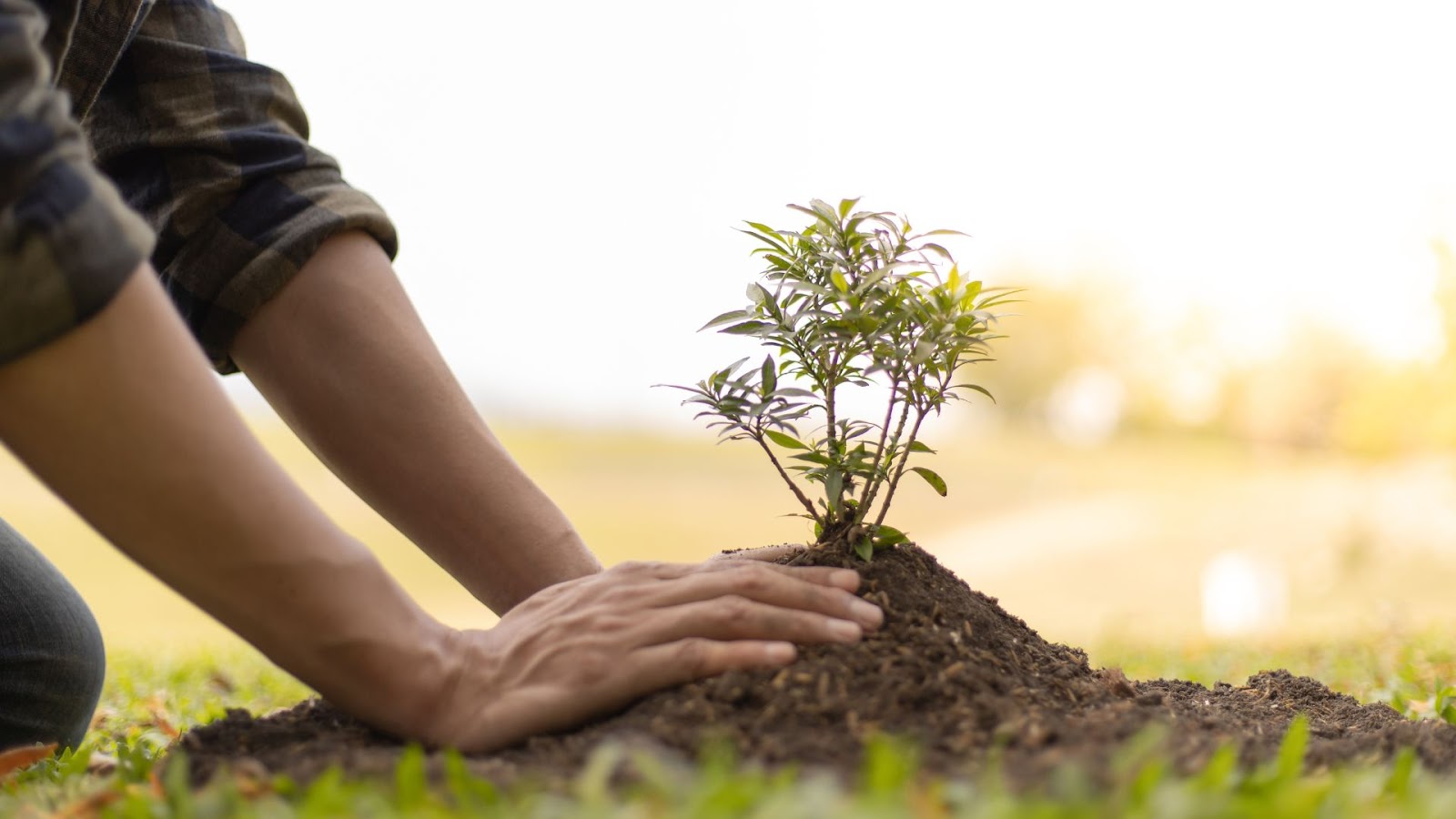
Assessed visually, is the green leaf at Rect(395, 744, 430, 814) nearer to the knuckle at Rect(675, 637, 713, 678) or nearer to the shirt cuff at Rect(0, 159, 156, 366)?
the knuckle at Rect(675, 637, 713, 678)

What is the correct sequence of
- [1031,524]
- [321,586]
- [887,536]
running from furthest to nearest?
[1031,524]
[887,536]
[321,586]

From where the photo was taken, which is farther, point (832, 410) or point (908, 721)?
point (832, 410)

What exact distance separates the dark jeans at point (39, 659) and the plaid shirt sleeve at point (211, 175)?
922 mm

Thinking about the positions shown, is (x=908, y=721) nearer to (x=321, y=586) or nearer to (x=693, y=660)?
(x=693, y=660)

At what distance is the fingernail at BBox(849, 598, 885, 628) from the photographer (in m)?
1.86

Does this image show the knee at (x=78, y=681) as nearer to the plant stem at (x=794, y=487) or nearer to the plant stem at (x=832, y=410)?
the plant stem at (x=794, y=487)

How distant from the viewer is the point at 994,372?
34.3 m

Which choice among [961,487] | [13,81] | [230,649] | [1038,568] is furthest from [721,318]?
[961,487]

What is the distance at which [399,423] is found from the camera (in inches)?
87.2

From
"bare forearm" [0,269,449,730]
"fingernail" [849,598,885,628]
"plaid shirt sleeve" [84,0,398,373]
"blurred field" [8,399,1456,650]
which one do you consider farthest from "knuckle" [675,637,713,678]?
"blurred field" [8,399,1456,650]

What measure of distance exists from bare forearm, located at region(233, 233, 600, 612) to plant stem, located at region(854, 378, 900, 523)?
0.58 metres

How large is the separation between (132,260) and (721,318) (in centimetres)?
95

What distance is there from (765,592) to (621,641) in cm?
26

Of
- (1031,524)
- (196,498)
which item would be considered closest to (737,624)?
(196,498)
